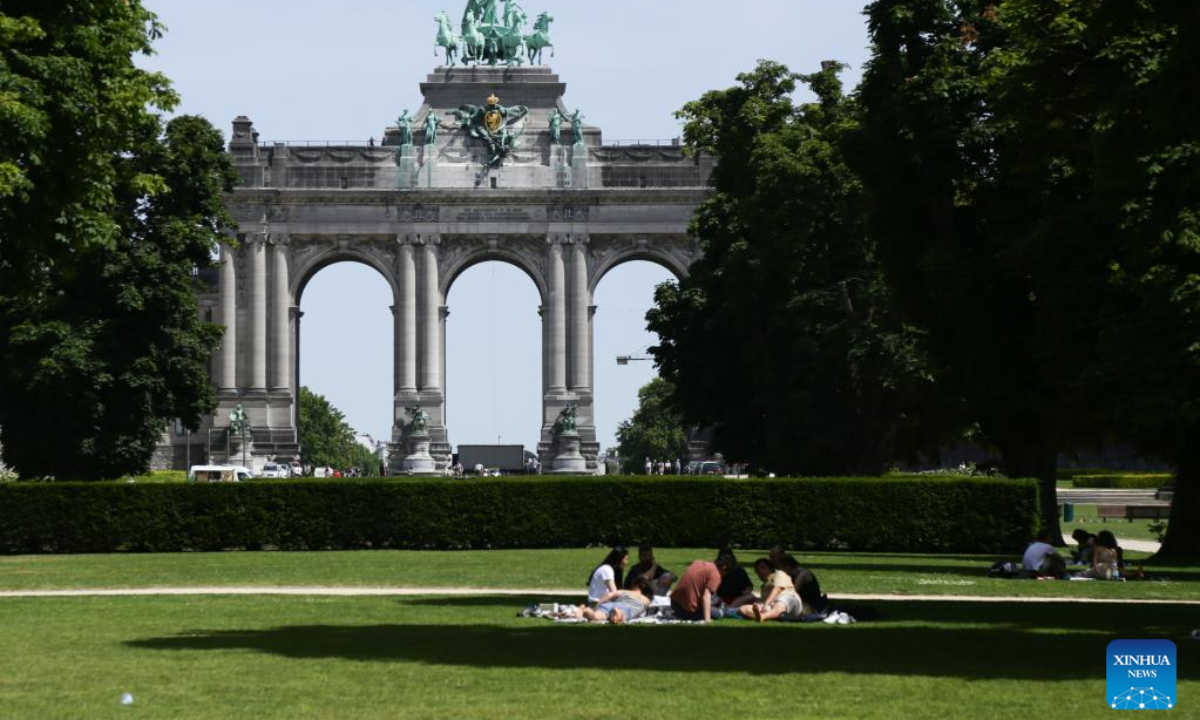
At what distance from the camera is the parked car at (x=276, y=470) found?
101 meters

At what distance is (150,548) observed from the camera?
4778 centimetres

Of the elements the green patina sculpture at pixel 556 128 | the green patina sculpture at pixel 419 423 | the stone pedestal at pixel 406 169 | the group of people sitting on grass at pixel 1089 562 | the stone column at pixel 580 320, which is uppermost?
the green patina sculpture at pixel 556 128

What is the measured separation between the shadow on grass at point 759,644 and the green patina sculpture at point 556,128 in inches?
3567

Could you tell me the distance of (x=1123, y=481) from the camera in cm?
9350

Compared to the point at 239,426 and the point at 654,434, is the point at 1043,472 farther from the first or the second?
the point at 654,434

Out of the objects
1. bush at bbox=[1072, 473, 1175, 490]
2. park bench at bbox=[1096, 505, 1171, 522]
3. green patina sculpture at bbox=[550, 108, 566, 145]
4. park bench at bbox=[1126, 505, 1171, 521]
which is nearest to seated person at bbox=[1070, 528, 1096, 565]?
park bench at bbox=[1096, 505, 1171, 522]

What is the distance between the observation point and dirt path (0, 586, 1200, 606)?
3048 cm

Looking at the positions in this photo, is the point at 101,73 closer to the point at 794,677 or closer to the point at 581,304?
the point at 794,677

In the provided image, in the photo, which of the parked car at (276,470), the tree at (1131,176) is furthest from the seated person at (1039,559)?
the parked car at (276,470)

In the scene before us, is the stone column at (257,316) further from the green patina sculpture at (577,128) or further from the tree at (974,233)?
the tree at (974,233)

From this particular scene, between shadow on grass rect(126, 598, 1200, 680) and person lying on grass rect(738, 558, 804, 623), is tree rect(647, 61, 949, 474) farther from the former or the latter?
shadow on grass rect(126, 598, 1200, 680)

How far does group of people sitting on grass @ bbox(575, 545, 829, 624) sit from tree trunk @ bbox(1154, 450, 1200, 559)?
1781cm

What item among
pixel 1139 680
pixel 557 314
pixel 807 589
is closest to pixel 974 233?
pixel 807 589

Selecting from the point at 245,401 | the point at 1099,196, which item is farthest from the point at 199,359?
the point at 245,401
